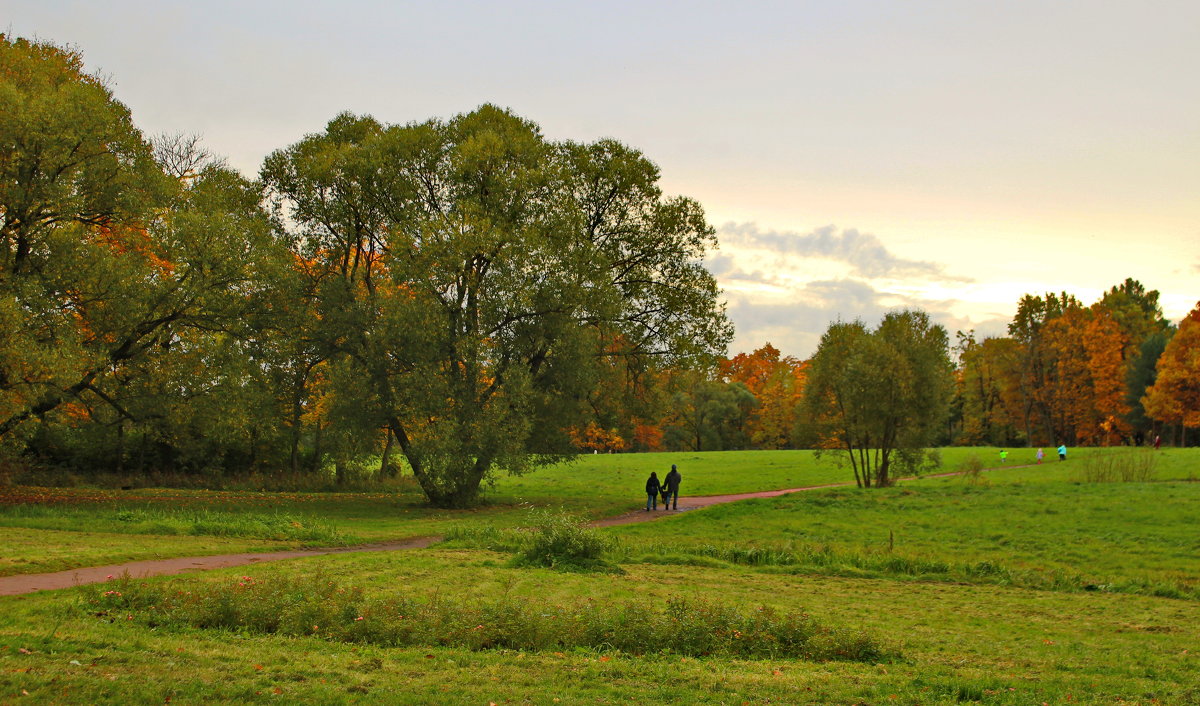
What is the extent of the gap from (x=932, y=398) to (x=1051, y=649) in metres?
27.1

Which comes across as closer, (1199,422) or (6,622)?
(6,622)

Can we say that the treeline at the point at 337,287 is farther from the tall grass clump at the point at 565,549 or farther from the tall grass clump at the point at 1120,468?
the tall grass clump at the point at 1120,468

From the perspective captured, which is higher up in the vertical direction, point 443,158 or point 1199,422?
point 443,158

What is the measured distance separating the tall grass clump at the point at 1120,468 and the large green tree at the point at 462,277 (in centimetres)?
1995

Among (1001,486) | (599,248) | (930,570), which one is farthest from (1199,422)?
(930,570)

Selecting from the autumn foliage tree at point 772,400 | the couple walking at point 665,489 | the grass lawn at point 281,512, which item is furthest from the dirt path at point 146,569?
the autumn foliage tree at point 772,400

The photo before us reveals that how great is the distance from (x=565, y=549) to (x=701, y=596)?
4343mm

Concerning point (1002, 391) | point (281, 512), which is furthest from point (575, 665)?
point (1002, 391)

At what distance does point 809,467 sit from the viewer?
191ft

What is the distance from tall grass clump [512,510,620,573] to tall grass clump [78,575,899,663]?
6.40 m

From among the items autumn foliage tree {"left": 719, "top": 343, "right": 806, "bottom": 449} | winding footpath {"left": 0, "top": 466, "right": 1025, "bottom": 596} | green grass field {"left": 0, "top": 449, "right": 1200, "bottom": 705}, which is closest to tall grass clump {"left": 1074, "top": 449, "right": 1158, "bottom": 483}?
green grass field {"left": 0, "top": 449, "right": 1200, "bottom": 705}

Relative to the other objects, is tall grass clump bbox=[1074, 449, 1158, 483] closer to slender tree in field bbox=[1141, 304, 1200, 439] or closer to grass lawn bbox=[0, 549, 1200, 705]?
grass lawn bbox=[0, 549, 1200, 705]

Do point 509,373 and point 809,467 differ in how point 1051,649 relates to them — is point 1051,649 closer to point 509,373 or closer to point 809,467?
point 509,373

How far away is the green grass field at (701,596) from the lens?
8.10 meters
